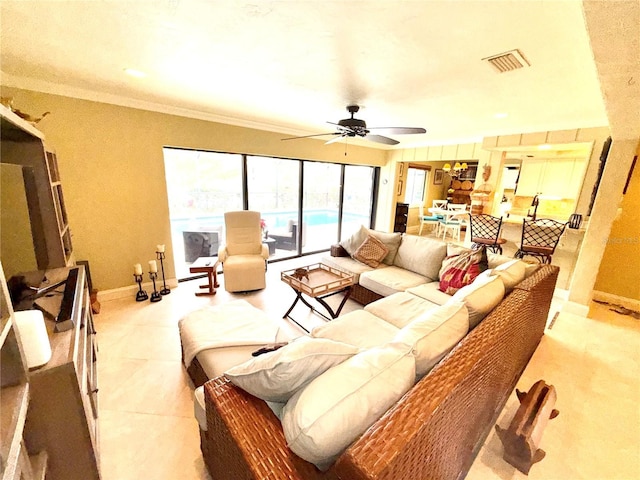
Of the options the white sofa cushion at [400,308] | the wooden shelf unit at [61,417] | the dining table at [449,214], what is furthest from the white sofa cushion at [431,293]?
the dining table at [449,214]

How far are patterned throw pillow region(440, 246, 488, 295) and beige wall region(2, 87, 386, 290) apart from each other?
11.0 ft

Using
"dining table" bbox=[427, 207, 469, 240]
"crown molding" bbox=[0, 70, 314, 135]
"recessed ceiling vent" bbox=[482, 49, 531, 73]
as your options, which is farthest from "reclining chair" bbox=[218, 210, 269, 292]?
"dining table" bbox=[427, 207, 469, 240]

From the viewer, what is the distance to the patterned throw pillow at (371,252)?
3297 mm

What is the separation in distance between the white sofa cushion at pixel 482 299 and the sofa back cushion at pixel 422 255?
1.20m

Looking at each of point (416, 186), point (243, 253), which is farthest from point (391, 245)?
point (416, 186)

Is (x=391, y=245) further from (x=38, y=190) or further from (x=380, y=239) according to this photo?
(x=38, y=190)

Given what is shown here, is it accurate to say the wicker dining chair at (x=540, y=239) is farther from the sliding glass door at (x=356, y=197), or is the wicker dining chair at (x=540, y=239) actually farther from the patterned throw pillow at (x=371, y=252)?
the sliding glass door at (x=356, y=197)

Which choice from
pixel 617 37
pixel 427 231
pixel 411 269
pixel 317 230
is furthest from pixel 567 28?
pixel 427 231

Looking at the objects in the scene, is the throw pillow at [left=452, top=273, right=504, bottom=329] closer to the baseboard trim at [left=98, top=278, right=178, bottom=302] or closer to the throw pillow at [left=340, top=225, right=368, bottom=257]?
the throw pillow at [left=340, top=225, right=368, bottom=257]

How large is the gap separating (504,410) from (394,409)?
60.6 inches

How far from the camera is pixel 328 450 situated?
0.76 m

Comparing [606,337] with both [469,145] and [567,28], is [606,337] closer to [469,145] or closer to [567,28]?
[567,28]

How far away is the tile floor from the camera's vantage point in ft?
4.62

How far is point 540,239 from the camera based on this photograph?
354 centimetres
